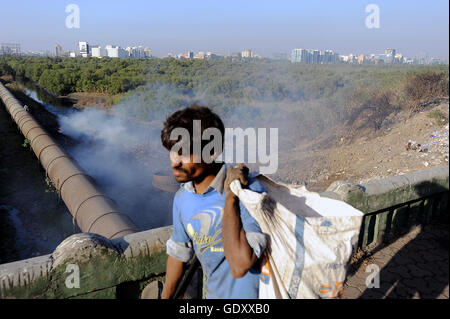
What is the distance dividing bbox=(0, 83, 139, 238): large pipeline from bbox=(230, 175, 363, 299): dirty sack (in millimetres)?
2909

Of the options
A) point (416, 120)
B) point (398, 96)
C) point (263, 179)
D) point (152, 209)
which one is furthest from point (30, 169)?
point (398, 96)

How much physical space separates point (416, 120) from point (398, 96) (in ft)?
13.0

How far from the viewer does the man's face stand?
1.45 metres

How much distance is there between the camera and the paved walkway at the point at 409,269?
287cm

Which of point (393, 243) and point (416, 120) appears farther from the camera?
point (416, 120)

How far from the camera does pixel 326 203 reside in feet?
4.64

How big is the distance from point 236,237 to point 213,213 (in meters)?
0.20

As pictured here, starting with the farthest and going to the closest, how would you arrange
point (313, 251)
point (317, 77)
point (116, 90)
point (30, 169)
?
point (116, 90), point (317, 77), point (30, 169), point (313, 251)

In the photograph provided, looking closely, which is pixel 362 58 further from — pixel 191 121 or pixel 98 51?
pixel 98 51

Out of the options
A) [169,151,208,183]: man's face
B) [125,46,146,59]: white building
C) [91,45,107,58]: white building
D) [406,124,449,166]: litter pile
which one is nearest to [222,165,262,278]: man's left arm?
[169,151,208,183]: man's face

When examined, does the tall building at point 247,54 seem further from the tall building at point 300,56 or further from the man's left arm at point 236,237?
the man's left arm at point 236,237

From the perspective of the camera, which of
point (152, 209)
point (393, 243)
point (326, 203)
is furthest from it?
point (152, 209)

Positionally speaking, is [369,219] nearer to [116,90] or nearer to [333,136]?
[333,136]

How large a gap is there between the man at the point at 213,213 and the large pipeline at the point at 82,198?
261 centimetres
